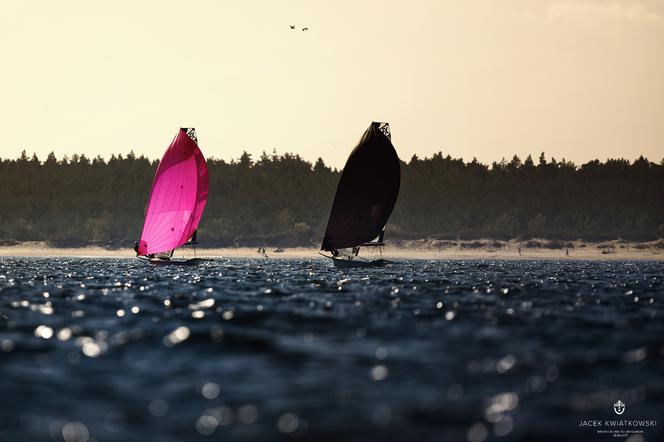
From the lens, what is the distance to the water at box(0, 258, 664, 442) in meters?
15.8

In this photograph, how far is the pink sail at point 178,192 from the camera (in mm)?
83125

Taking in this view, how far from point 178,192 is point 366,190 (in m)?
17.1

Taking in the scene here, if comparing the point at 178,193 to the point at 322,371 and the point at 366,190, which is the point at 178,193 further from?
the point at 322,371

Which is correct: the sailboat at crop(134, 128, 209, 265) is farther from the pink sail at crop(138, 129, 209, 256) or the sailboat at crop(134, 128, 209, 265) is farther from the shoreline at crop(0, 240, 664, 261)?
the shoreline at crop(0, 240, 664, 261)

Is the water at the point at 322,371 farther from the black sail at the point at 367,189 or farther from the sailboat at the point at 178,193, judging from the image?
the sailboat at the point at 178,193

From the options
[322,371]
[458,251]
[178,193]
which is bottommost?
[322,371]

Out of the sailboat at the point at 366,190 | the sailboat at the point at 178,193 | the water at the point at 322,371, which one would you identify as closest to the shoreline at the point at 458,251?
the sailboat at the point at 178,193

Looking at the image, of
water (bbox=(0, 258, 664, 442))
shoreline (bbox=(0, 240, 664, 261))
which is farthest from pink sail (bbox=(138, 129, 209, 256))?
shoreline (bbox=(0, 240, 664, 261))

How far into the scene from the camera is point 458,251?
18350cm

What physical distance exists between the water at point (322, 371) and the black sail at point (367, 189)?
43106 millimetres

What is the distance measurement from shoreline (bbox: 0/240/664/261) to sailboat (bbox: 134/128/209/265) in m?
84.7

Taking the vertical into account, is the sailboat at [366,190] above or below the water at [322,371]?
above

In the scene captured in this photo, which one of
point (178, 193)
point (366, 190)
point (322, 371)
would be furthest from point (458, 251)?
point (322, 371)

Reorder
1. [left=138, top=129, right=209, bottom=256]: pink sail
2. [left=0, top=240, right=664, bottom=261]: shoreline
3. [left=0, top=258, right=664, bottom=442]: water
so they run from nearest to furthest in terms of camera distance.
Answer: [left=0, top=258, right=664, bottom=442]: water, [left=138, top=129, right=209, bottom=256]: pink sail, [left=0, top=240, right=664, bottom=261]: shoreline
